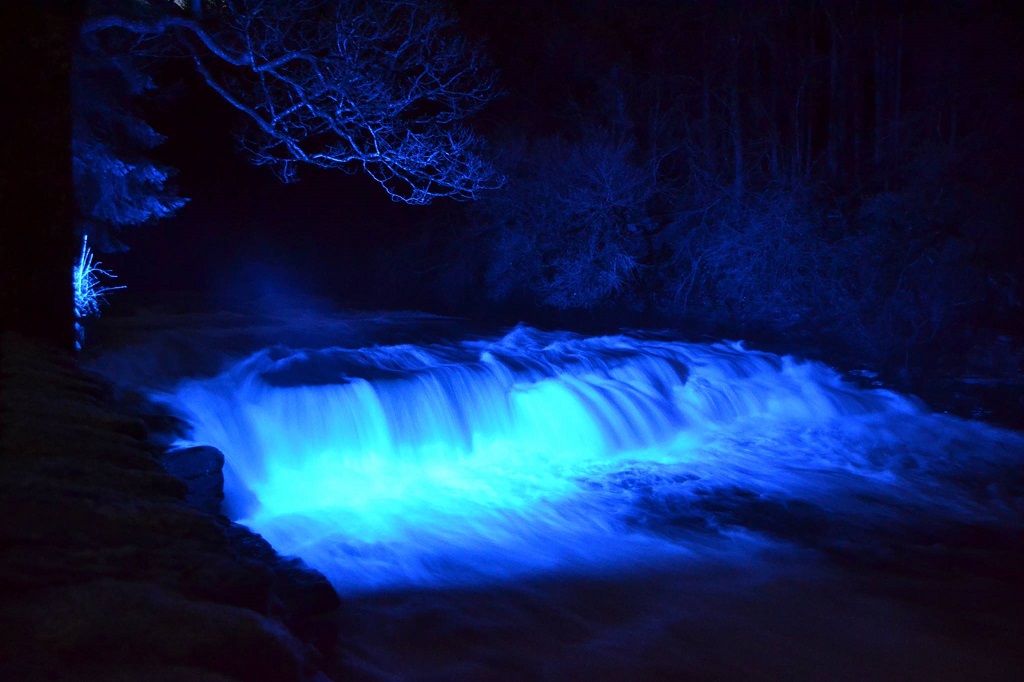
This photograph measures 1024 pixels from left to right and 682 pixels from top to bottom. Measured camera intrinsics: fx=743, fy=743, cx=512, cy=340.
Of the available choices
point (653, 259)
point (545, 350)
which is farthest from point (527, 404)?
point (653, 259)

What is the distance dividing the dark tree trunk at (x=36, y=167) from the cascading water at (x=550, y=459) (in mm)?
2986

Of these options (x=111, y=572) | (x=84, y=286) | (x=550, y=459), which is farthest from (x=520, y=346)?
(x=111, y=572)

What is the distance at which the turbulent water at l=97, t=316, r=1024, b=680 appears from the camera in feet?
17.8

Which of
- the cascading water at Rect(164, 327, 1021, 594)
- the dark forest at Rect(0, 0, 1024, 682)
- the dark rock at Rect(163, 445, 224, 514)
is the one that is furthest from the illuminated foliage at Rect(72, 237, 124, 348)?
the dark rock at Rect(163, 445, 224, 514)

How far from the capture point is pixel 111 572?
2393 millimetres

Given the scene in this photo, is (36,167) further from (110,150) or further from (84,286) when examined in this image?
(84,286)

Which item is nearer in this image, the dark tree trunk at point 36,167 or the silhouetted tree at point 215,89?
the dark tree trunk at point 36,167

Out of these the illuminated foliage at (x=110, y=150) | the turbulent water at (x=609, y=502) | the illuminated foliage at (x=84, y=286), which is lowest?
the turbulent water at (x=609, y=502)

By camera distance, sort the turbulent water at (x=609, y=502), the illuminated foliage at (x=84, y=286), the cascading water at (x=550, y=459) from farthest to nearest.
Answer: the illuminated foliage at (x=84, y=286) → the cascading water at (x=550, y=459) → the turbulent water at (x=609, y=502)

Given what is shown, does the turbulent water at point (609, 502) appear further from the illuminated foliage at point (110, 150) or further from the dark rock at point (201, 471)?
the illuminated foliage at point (110, 150)

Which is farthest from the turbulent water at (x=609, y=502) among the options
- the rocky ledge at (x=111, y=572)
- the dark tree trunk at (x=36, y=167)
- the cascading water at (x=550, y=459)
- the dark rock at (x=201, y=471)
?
the dark tree trunk at (x=36, y=167)

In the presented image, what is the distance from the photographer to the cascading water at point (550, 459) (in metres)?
7.39

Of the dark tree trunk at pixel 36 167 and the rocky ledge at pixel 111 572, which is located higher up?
the dark tree trunk at pixel 36 167

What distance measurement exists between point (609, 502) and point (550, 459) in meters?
1.73
